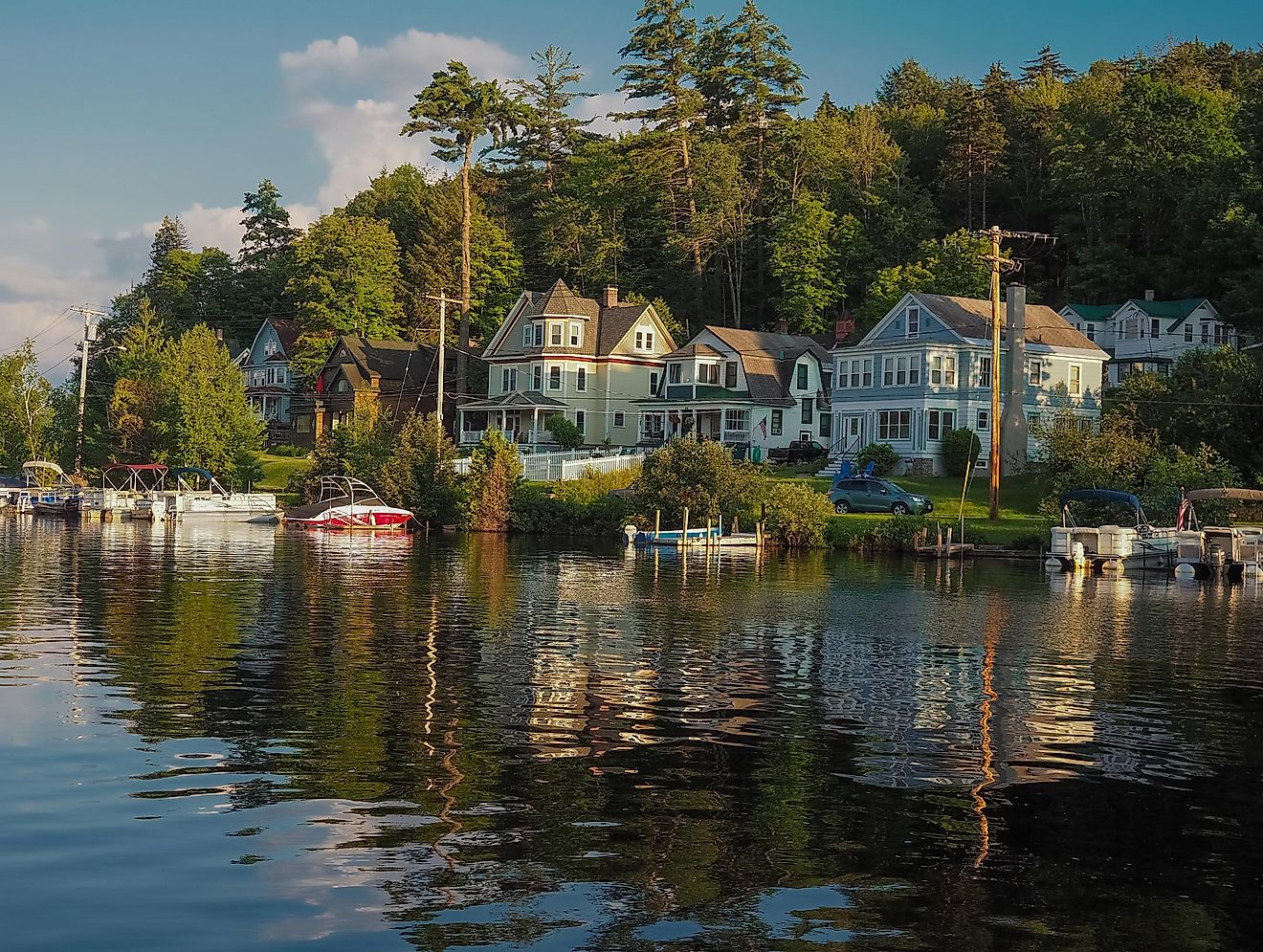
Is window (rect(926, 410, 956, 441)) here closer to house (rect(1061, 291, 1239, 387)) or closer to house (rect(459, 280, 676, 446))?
house (rect(1061, 291, 1239, 387))

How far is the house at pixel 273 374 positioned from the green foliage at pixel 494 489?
2181 inches

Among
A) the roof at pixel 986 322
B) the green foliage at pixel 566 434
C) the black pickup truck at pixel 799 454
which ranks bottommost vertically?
the black pickup truck at pixel 799 454

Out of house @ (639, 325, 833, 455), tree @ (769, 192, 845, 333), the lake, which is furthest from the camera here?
tree @ (769, 192, 845, 333)

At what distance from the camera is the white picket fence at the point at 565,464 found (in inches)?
3115

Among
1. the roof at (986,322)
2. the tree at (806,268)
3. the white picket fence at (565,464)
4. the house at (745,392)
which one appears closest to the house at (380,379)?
Answer: the house at (745,392)

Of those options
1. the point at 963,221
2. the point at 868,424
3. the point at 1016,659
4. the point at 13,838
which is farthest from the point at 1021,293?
the point at 13,838

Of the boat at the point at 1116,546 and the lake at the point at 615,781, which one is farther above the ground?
the boat at the point at 1116,546

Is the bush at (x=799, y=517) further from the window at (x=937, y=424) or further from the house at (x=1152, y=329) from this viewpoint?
the house at (x=1152, y=329)

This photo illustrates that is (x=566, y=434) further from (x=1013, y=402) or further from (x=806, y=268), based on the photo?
(x=1013, y=402)

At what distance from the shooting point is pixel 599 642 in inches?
1145

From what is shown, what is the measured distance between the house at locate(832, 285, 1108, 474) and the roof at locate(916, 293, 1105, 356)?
10 centimetres

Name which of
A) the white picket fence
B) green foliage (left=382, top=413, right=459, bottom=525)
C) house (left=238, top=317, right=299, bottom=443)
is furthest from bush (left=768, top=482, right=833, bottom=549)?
house (left=238, top=317, right=299, bottom=443)

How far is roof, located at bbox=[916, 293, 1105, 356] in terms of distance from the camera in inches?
3275

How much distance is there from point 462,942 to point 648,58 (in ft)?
393
